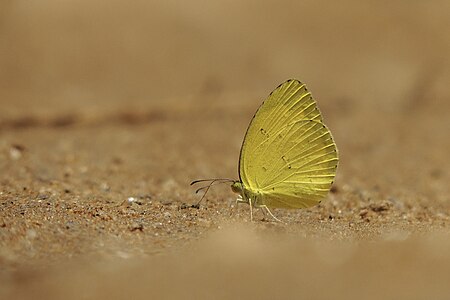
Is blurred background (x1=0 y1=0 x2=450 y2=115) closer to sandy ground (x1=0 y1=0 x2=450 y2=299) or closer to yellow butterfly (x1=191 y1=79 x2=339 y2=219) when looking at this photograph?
sandy ground (x1=0 y1=0 x2=450 y2=299)

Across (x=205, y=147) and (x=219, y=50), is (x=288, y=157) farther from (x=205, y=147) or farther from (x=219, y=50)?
(x=219, y=50)

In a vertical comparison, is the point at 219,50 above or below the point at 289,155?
above

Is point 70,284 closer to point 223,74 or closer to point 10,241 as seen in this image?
point 10,241

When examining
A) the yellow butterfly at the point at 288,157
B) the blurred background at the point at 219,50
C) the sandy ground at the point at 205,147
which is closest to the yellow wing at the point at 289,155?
the yellow butterfly at the point at 288,157

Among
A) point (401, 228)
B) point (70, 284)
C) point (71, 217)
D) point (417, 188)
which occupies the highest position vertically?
point (417, 188)

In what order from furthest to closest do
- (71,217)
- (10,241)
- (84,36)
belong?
(84,36), (71,217), (10,241)

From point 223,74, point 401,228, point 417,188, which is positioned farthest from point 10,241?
point 223,74

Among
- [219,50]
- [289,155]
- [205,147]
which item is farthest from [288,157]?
[219,50]
